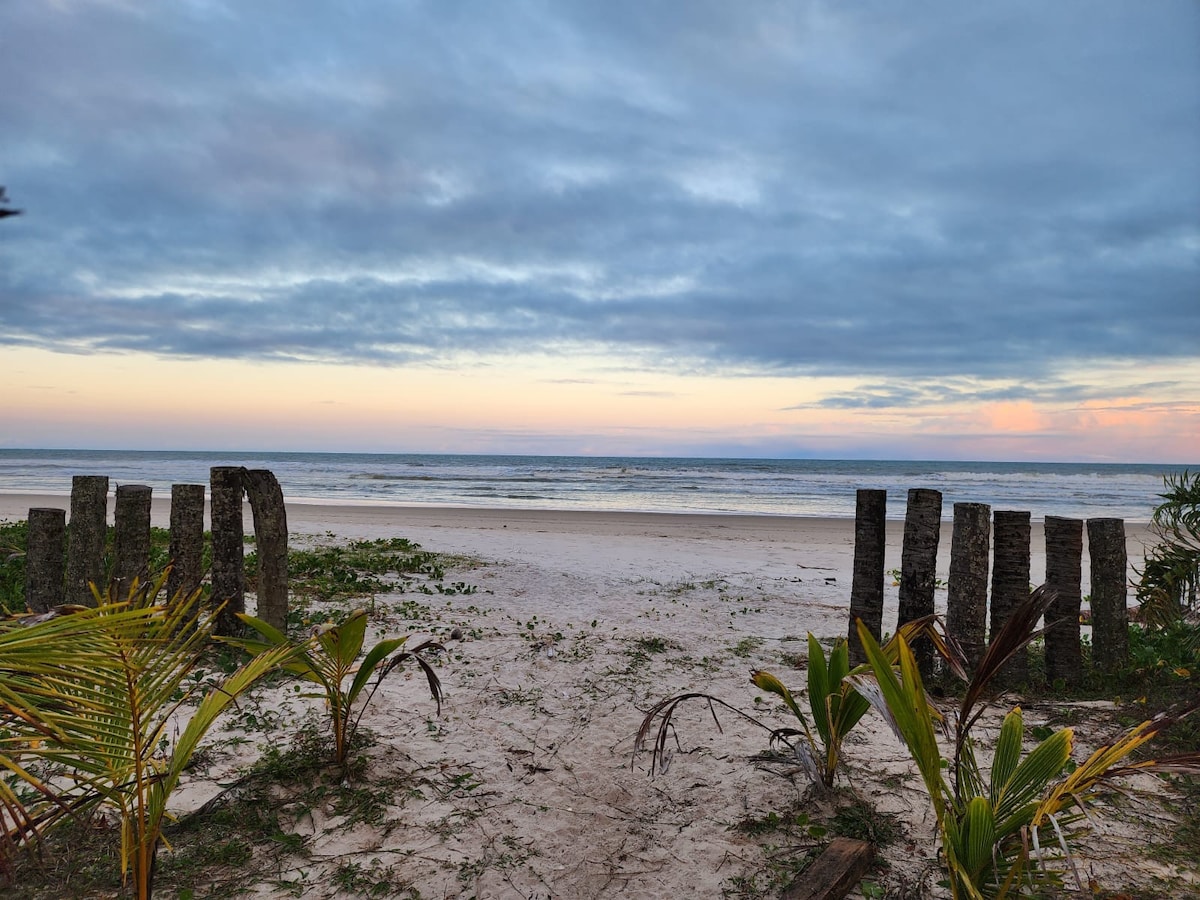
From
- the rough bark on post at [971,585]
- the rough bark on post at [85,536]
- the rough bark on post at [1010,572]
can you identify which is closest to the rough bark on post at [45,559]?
the rough bark on post at [85,536]

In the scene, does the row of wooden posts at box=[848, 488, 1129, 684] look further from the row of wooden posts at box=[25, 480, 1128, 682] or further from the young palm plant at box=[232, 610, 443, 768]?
the young palm plant at box=[232, 610, 443, 768]

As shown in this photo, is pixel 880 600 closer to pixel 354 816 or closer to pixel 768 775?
pixel 768 775

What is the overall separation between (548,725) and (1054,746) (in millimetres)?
3169

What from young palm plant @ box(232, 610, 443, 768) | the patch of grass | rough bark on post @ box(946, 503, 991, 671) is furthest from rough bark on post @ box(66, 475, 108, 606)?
rough bark on post @ box(946, 503, 991, 671)

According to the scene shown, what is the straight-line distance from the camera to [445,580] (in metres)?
9.66

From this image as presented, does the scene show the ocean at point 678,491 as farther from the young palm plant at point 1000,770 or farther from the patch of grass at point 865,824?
the young palm plant at point 1000,770

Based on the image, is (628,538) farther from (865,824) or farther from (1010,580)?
(865,824)

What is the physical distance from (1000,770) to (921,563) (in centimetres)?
293

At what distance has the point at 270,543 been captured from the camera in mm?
6277

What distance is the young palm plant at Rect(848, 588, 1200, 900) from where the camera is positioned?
7.76 feet

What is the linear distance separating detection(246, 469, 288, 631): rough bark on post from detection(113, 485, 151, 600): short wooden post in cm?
82

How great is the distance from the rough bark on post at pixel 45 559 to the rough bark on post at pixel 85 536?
0.76ft

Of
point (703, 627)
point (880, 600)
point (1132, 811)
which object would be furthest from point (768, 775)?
point (703, 627)

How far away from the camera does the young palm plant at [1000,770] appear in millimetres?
2365
